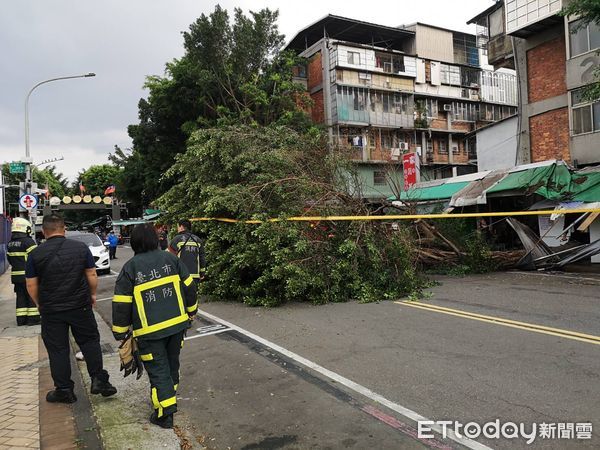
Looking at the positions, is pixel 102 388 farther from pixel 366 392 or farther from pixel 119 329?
pixel 366 392

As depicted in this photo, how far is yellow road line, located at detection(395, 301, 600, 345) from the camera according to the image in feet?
19.9

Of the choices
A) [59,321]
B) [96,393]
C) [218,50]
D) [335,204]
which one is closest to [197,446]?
[96,393]

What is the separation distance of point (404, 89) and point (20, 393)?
37096 millimetres

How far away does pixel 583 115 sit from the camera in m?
18.8

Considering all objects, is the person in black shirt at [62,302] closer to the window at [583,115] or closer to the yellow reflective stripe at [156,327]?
the yellow reflective stripe at [156,327]

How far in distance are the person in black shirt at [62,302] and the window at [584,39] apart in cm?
1972

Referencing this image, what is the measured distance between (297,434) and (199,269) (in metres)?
4.09

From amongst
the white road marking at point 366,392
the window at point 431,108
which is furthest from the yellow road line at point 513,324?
the window at point 431,108

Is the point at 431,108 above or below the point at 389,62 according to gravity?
below

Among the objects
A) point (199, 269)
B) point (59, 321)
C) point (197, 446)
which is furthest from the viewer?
point (199, 269)

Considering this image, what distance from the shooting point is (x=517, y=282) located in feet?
37.1

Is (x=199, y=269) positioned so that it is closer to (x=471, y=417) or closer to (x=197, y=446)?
(x=197, y=446)

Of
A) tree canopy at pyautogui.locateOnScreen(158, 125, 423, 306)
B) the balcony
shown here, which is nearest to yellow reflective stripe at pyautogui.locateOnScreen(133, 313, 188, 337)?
tree canopy at pyautogui.locateOnScreen(158, 125, 423, 306)

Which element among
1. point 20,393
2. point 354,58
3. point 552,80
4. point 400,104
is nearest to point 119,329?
point 20,393
